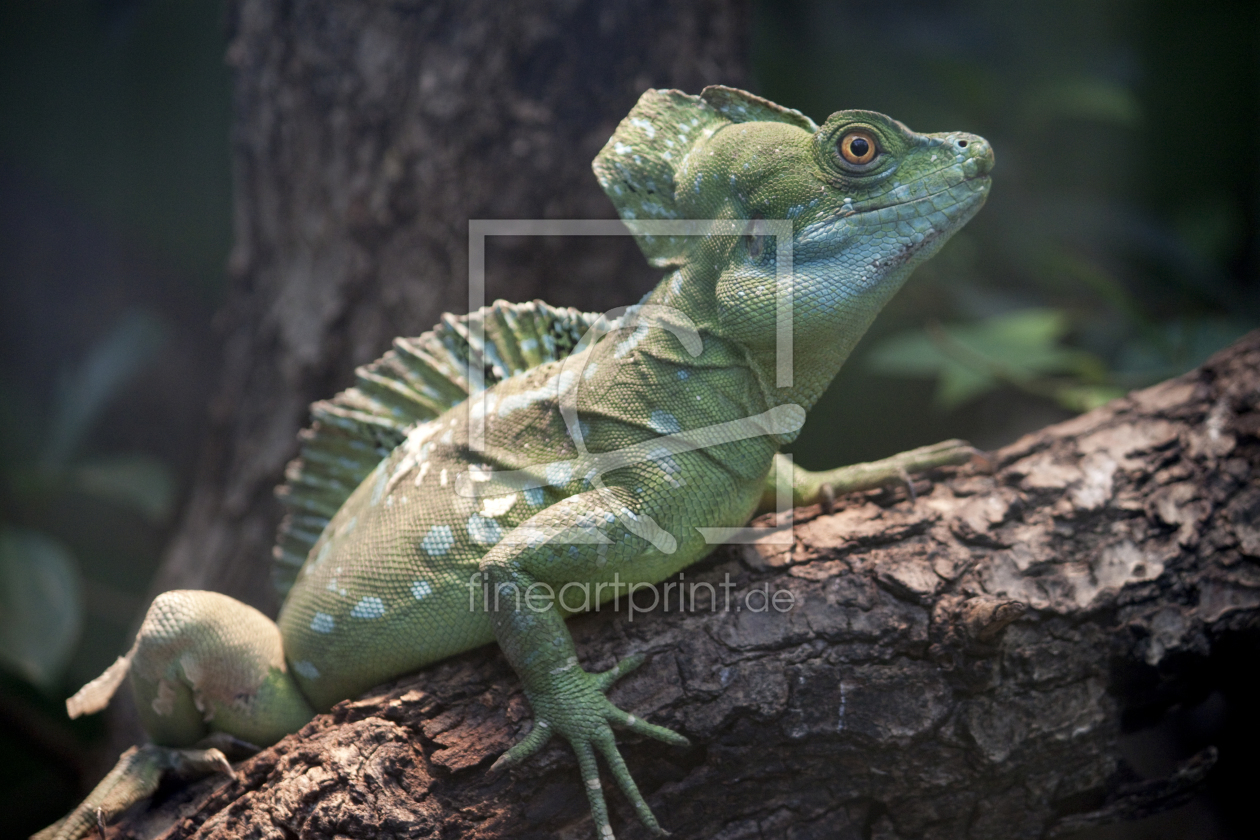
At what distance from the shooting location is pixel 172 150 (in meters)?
8.03

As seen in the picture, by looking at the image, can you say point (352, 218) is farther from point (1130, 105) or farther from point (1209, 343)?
point (1130, 105)

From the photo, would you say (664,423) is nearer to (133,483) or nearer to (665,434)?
(665,434)

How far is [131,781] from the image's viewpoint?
3412 mm

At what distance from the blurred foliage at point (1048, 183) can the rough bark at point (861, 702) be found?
99.8 inches

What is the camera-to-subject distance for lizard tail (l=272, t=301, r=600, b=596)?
361 centimetres

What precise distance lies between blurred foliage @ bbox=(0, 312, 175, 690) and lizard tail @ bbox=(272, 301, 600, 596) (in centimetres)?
238

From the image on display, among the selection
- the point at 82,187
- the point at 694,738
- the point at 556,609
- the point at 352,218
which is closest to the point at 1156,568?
the point at 694,738

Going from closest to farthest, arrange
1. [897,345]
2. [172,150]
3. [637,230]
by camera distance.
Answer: [637,230], [897,345], [172,150]

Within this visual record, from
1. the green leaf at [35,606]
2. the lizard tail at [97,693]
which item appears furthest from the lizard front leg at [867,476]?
the green leaf at [35,606]

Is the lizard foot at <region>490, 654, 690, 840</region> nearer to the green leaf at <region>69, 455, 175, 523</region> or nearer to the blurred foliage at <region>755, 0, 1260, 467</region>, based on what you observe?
the blurred foliage at <region>755, 0, 1260, 467</region>

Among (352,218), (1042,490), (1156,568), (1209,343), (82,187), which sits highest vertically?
(82,187)

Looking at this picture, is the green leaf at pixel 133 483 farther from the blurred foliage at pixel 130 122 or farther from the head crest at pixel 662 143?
the head crest at pixel 662 143

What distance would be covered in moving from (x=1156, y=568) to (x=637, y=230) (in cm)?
264

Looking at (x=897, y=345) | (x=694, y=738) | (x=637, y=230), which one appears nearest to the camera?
(x=694, y=738)
